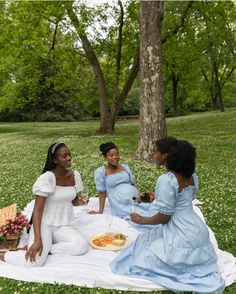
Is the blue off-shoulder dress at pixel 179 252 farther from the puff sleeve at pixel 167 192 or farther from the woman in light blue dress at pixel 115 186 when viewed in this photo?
the woman in light blue dress at pixel 115 186

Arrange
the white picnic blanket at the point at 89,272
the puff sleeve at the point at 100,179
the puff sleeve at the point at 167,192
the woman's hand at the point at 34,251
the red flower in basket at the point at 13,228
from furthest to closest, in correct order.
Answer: the puff sleeve at the point at 100,179
the red flower in basket at the point at 13,228
the woman's hand at the point at 34,251
the white picnic blanket at the point at 89,272
the puff sleeve at the point at 167,192

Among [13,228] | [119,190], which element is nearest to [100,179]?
[119,190]

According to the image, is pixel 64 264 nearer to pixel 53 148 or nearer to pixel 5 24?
pixel 53 148

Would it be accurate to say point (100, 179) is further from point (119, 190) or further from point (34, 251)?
point (34, 251)

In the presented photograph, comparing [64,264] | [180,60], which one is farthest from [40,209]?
[180,60]

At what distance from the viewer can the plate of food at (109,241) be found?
7199mm

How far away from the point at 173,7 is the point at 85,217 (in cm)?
3476

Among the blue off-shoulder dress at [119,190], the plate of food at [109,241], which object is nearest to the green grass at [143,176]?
the plate of food at [109,241]

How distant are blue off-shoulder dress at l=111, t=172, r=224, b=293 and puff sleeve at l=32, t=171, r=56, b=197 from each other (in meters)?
1.94

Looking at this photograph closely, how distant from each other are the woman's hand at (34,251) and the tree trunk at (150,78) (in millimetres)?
10410

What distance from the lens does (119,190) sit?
9328 mm

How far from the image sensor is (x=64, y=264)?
6.51 m

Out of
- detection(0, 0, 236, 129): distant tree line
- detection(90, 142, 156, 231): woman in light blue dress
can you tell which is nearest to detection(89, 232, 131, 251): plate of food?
detection(90, 142, 156, 231): woman in light blue dress

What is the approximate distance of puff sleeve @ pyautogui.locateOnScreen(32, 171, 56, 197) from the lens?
652cm
